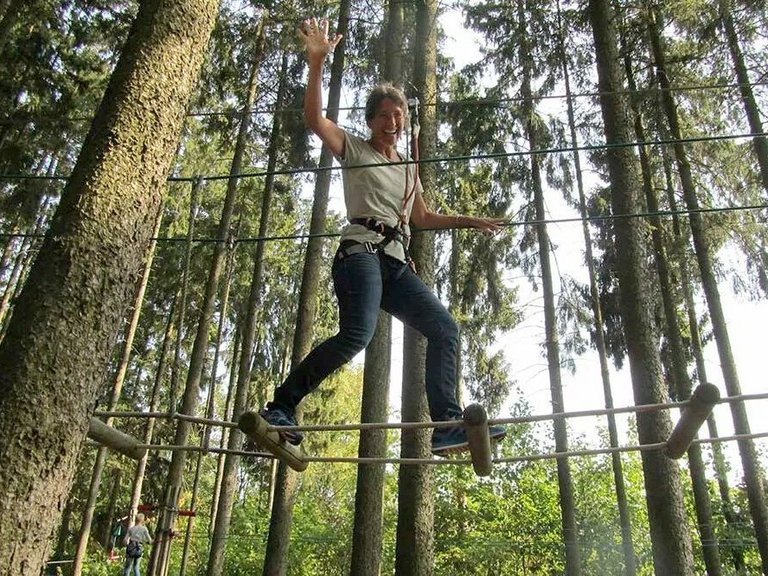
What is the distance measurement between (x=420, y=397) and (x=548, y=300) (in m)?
6.94

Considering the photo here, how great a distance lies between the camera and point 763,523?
8.53 metres

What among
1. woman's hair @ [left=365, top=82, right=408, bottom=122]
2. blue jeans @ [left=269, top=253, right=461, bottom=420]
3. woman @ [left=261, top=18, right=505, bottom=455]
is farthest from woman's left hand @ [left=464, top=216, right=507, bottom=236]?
woman's hair @ [left=365, top=82, right=408, bottom=122]

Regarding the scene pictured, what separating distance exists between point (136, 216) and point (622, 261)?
4485mm

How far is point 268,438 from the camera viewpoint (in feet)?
8.20

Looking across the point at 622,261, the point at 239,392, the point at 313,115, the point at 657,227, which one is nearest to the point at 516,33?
the point at 657,227

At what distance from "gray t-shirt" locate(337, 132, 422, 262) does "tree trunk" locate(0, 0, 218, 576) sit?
736mm

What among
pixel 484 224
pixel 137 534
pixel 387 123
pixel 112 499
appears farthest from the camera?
pixel 112 499

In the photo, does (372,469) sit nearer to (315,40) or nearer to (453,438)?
(453,438)

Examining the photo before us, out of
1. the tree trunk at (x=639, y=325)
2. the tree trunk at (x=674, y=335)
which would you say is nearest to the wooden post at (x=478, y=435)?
the tree trunk at (x=639, y=325)

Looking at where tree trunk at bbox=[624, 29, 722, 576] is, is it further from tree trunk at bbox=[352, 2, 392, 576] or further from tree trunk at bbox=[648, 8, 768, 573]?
tree trunk at bbox=[352, 2, 392, 576]

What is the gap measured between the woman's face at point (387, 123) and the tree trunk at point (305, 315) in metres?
2.90

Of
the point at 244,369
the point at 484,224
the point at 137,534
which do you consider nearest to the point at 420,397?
the point at 484,224

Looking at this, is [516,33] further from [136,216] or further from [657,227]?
[136,216]

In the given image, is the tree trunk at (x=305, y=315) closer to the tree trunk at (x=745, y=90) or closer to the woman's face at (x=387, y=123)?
the woman's face at (x=387, y=123)
